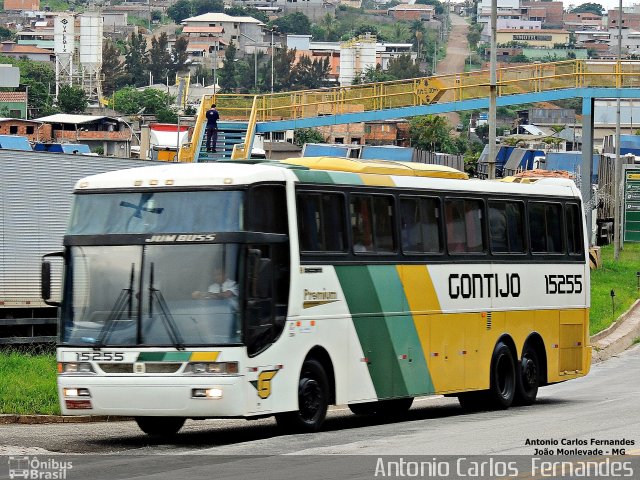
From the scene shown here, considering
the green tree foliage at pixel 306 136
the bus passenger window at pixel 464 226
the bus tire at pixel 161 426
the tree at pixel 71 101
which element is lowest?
the green tree foliage at pixel 306 136

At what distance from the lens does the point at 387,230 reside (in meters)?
19.4

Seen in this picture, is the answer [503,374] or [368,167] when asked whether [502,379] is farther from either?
[368,167]

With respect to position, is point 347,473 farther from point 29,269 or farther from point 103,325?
point 29,269

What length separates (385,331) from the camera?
19203 mm

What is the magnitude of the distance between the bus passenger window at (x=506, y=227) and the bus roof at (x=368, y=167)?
44.0 inches

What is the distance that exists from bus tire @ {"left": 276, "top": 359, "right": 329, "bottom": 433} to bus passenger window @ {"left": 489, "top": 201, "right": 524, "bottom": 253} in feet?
17.1

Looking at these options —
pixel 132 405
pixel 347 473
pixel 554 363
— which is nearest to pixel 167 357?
pixel 132 405

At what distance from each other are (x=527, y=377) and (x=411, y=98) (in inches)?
1275

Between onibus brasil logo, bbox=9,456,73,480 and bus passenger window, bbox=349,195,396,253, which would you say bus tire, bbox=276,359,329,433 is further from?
onibus brasil logo, bbox=9,456,73,480

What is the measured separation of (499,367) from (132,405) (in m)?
7.60

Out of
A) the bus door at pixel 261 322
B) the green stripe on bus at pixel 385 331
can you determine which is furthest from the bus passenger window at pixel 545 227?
the bus door at pixel 261 322

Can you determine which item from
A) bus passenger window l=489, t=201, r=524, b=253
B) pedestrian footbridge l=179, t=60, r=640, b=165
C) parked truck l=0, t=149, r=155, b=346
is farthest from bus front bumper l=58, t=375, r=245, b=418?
pedestrian footbridge l=179, t=60, r=640, b=165

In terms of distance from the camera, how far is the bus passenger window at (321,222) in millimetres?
17641

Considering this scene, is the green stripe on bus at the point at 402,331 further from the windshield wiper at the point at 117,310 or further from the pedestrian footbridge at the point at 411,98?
the pedestrian footbridge at the point at 411,98
